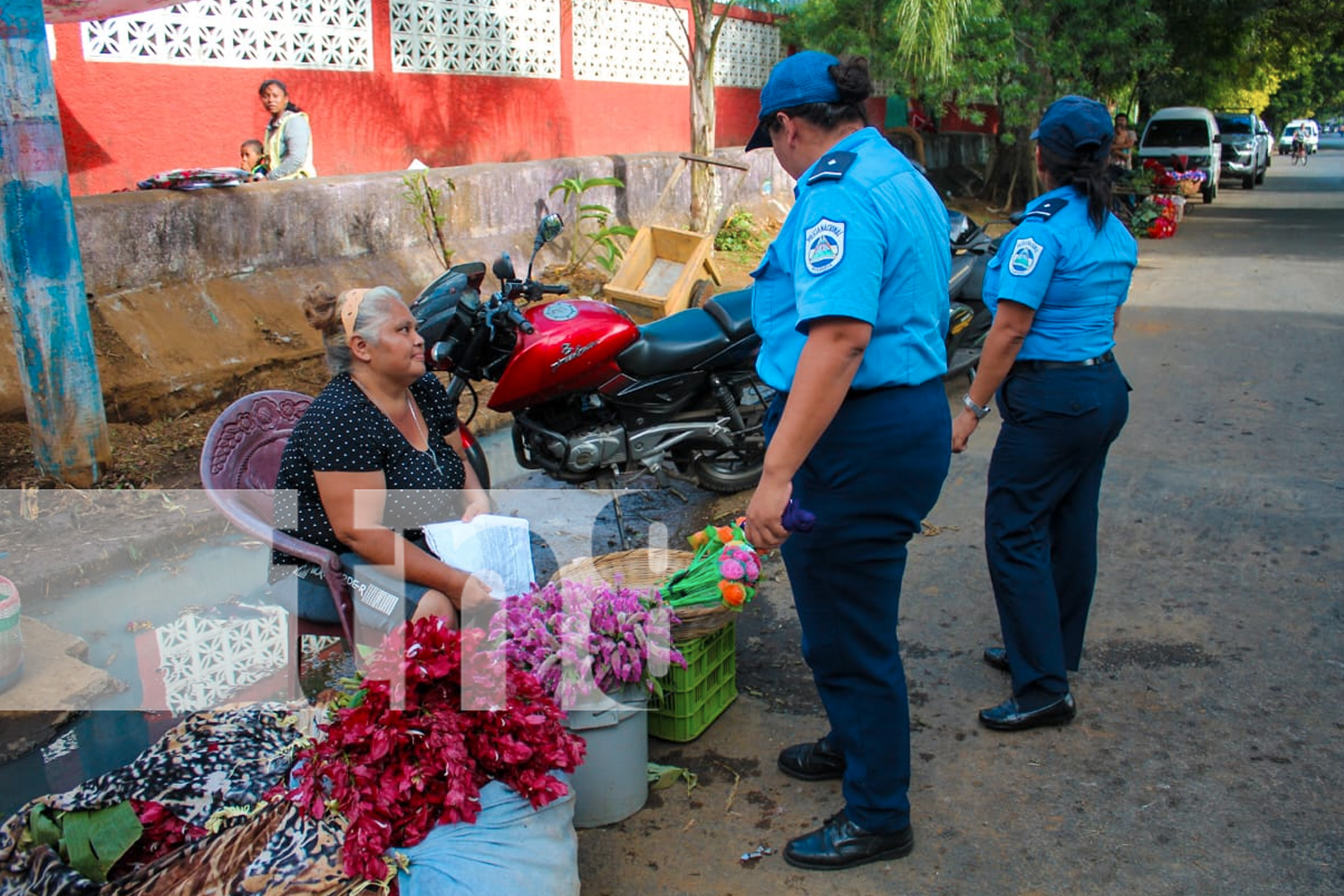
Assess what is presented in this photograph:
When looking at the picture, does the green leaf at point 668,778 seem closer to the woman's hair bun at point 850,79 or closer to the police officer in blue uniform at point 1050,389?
the police officer in blue uniform at point 1050,389

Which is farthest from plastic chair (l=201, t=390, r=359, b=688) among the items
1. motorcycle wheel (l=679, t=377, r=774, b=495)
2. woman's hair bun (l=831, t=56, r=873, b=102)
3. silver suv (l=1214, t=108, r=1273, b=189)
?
silver suv (l=1214, t=108, r=1273, b=189)

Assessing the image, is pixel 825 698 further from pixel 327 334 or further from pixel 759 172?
pixel 759 172

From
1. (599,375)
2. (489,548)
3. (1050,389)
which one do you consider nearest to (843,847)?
(489,548)

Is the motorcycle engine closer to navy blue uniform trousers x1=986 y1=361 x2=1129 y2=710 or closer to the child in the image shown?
navy blue uniform trousers x1=986 y1=361 x2=1129 y2=710

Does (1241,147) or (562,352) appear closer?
(562,352)

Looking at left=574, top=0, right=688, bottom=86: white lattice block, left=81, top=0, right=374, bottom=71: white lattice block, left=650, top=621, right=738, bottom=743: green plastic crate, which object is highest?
left=574, top=0, right=688, bottom=86: white lattice block

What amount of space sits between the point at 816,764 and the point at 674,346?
2319 millimetres

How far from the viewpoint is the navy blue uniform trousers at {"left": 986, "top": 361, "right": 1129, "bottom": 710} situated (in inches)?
120

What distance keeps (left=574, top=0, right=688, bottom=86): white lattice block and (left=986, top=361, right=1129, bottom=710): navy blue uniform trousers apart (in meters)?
8.32

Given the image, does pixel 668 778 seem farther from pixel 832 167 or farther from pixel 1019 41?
pixel 1019 41

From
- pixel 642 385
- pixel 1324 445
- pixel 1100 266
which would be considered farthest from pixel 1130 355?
pixel 1100 266

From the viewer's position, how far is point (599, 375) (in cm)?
465

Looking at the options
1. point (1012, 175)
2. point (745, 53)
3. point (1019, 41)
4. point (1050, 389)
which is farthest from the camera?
point (1012, 175)

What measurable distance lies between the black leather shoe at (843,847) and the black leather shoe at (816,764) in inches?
12.2
